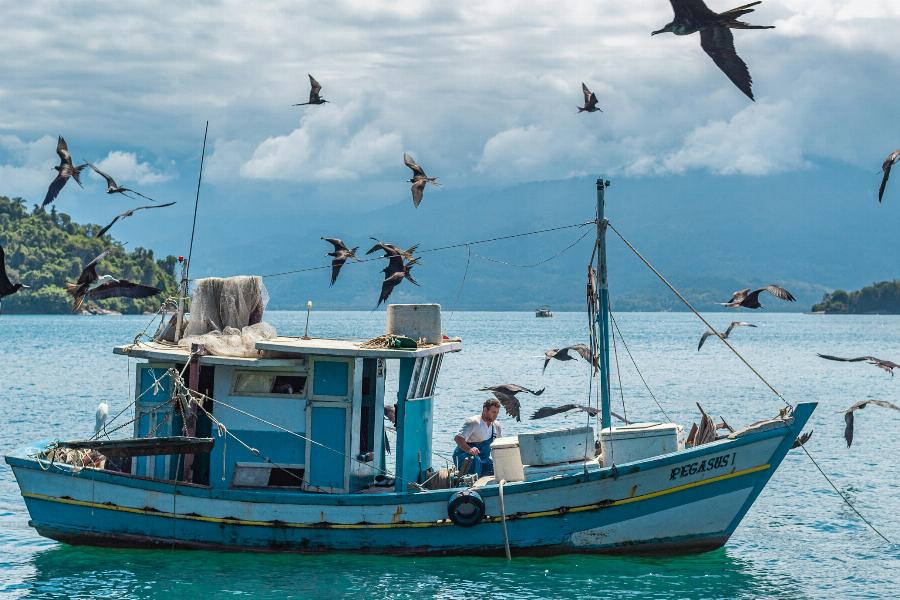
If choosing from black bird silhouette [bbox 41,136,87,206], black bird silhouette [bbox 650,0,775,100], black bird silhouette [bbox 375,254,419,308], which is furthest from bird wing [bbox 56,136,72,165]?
black bird silhouette [bbox 650,0,775,100]

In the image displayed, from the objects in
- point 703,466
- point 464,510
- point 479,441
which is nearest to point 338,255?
point 479,441

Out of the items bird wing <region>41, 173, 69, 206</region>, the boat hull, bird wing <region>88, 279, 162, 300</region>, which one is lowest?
the boat hull

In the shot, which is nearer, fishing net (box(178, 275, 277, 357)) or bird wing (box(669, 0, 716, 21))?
bird wing (box(669, 0, 716, 21))

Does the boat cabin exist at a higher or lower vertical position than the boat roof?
lower

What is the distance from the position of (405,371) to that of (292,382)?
1624 millimetres

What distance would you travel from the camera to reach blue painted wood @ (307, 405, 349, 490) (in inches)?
670

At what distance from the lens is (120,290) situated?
19641mm

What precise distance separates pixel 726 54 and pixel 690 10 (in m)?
0.86

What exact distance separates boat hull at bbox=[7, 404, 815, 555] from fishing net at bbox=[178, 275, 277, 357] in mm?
2209

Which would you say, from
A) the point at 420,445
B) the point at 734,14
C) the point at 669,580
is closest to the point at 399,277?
the point at 420,445

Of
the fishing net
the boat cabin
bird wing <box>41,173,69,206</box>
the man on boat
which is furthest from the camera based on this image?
bird wing <box>41,173,69,206</box>

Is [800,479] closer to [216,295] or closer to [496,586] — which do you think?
[496,586]

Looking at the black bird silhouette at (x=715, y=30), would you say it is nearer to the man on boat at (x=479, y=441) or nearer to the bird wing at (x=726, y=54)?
the bird wing at (x=726, y=54)

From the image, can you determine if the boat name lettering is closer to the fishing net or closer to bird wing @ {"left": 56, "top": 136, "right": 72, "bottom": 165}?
the fishing net
